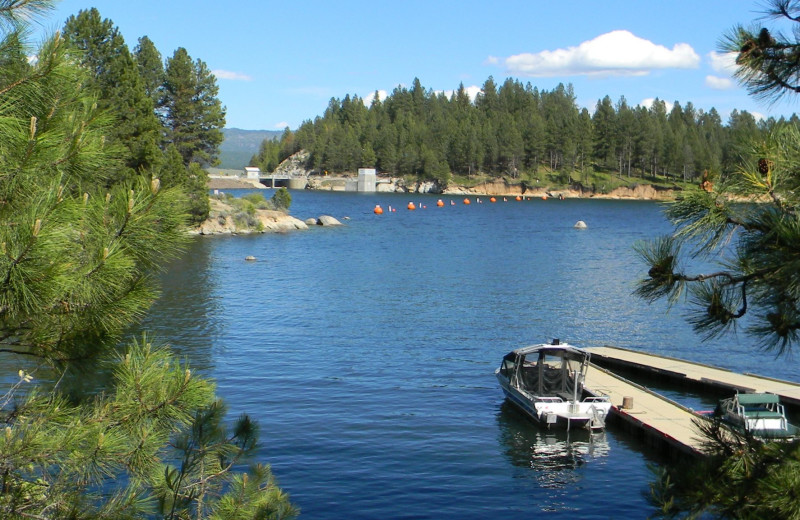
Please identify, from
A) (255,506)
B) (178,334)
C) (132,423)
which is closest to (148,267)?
(132,423)

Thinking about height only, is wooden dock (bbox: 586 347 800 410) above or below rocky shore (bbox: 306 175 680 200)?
below

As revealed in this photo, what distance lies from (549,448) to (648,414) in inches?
134

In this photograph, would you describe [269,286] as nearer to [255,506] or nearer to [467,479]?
[467,479]

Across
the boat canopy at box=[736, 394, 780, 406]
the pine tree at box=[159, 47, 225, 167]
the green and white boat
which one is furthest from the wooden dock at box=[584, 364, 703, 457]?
the pine tree at box=[159, 47, 225, 167]

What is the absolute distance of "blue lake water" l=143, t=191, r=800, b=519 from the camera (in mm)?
20719

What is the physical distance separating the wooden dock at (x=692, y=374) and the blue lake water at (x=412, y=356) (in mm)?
1453

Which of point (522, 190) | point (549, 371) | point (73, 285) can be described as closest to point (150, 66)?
point (549, 371)

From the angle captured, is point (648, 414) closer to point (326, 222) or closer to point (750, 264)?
point (750, 264)

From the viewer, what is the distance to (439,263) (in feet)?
216

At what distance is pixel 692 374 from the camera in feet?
99.7

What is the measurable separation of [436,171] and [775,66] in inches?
7395

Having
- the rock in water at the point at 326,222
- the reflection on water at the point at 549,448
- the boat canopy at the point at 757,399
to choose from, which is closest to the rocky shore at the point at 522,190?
the rock in water at the point at 326,222

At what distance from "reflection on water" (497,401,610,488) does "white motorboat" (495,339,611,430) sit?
13.5 inches

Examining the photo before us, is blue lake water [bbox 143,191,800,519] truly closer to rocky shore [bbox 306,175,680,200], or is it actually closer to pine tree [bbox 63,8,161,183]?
pine tree [bbox 63,8,161,183]
